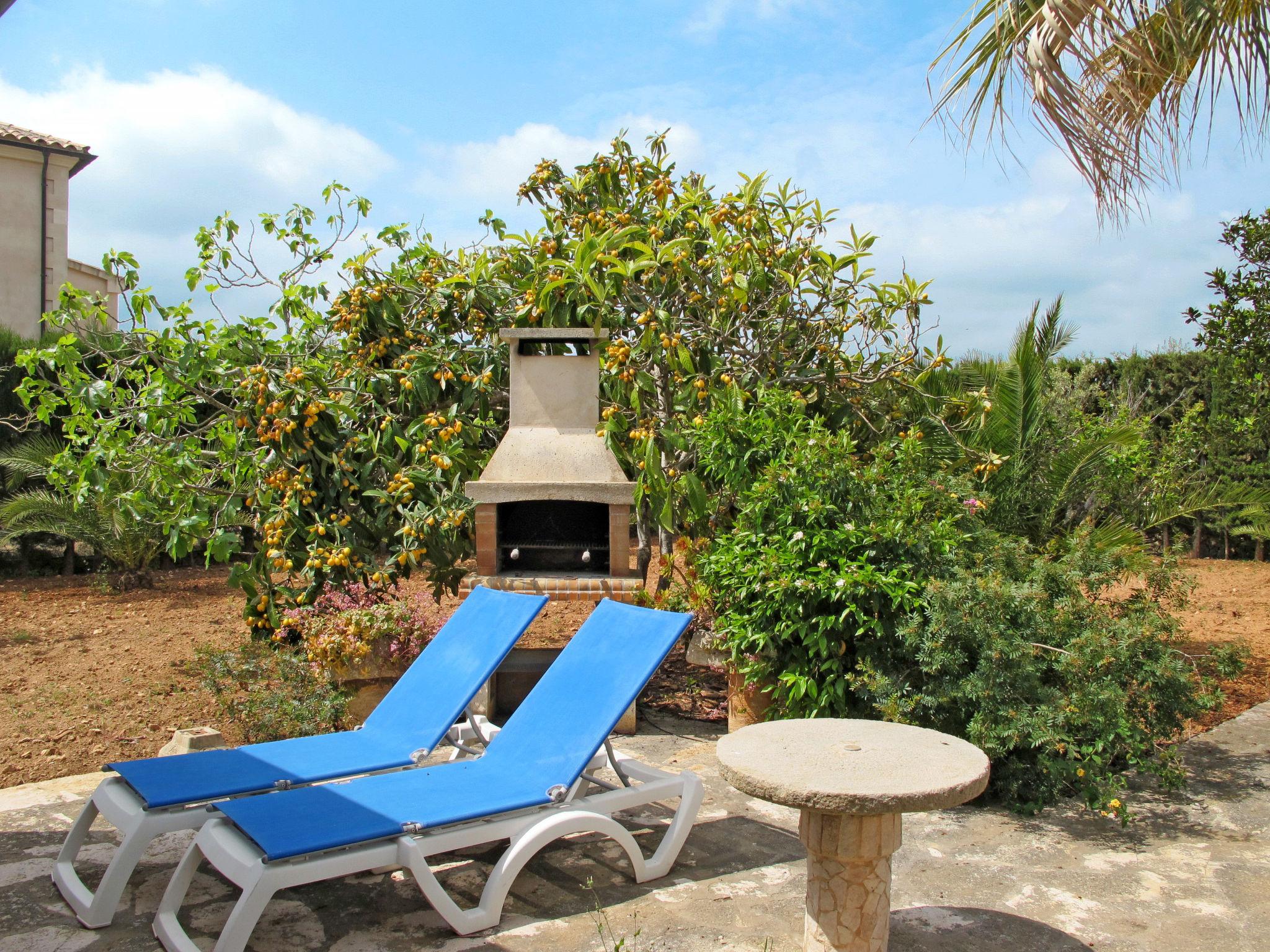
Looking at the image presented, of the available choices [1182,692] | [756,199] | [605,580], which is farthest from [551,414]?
[1182,692]

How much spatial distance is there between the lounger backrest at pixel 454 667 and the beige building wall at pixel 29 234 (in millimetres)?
14749

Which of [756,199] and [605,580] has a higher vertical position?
[756,199]

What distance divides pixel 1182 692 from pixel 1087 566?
0.78 m

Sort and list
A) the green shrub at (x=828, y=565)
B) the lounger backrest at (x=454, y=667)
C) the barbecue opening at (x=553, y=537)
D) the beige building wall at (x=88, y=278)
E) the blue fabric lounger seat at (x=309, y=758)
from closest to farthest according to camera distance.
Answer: the blue fabric lounger seat at (x=309, y=758), the lounger backrest at (x=454, y=667), the green shrub at (x=828, y=565), the barbecue opening at (x=553, y=537), the beige building wall at (x=88, y=278)

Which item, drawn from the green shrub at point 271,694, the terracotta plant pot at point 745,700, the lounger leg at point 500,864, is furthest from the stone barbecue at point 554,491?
the lounger leg at point 500,864

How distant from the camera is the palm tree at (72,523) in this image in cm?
971

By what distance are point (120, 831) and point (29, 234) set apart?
16381mm

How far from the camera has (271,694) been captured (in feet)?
17.4

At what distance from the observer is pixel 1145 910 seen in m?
3.45

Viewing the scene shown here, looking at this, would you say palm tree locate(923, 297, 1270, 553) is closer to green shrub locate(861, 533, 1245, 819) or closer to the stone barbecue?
green shrub locate(861, 533, 1245, 819)

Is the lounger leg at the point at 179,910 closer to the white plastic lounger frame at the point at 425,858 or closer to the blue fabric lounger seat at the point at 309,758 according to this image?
the white plastic lounger frame at the point at 425,858

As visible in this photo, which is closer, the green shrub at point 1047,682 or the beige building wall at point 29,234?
the green shrub at point 1047,682

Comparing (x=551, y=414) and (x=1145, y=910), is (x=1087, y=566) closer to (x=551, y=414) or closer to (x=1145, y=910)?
(x=1145, y=910)

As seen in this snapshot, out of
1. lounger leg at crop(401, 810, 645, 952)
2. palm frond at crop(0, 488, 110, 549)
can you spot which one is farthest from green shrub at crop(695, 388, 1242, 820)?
→ palm frond at crop(0, 488, 110, 549)
